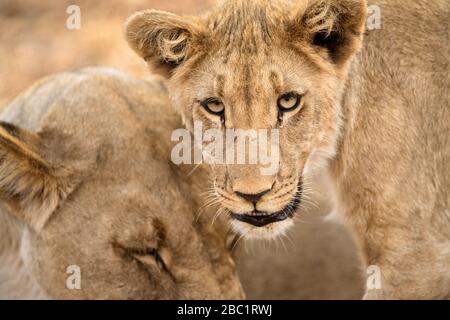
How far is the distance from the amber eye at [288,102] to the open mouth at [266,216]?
29 cm

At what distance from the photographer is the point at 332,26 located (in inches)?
124

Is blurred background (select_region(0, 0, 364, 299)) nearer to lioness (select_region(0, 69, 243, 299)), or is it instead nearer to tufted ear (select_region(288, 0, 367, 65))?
lioness (select_region(0, 69, 243, 299))

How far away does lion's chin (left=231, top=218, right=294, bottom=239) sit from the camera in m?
3.14

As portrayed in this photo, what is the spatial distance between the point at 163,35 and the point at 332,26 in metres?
0.62

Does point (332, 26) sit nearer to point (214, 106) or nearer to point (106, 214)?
point (214, 106)

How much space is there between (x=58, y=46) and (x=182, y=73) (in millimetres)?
4219

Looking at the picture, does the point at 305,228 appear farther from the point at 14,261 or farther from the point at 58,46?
the point at 58,46

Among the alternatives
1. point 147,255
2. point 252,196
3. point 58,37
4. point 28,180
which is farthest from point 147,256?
point 58,37

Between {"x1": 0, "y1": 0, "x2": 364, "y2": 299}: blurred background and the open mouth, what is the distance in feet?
2.52

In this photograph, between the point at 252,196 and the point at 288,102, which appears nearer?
the point at 252,196

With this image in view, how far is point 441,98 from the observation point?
3389mm

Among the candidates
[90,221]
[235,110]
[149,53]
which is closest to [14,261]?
[90,221]

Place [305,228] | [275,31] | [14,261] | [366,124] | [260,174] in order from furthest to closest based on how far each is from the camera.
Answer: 1. [305,228]
2. [14,261]
3. [366,124]
4. [275,31]
5. [260,174]

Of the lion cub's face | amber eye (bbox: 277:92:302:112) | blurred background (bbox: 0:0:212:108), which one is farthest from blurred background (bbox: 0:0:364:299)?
amber eye (bbox: 277:92:302:112)
